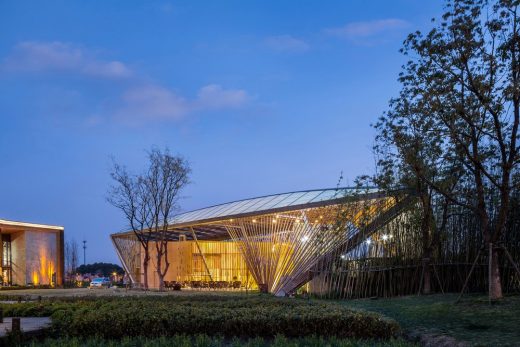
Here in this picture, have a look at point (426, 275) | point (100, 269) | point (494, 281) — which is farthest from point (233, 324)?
point (100, 269)

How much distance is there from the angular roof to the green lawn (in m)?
9.00

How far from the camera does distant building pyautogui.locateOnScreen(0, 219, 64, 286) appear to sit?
4581 cm

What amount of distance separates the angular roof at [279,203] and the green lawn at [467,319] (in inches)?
354

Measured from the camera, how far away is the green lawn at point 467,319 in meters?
9.85

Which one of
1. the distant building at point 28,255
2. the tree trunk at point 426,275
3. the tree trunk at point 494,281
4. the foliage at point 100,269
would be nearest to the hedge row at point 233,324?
the tree trunk at point 494,281

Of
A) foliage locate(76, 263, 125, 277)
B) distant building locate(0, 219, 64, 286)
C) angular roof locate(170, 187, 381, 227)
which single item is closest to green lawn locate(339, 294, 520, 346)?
angular roof locate(170, 187, 381, 227)

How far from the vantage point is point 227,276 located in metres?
45.3

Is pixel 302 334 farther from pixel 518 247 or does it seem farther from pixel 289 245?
pixel 289 245

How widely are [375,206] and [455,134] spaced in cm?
890

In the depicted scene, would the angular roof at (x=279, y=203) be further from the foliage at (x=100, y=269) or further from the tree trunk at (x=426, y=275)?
the foliage at (x=100, y=269)

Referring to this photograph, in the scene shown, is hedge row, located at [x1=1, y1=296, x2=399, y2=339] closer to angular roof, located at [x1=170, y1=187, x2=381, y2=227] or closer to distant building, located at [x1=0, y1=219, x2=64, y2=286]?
angular roof, located at [x1=170, y1=187, x2=381, y2=227]

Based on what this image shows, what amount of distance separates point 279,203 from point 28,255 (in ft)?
85.4

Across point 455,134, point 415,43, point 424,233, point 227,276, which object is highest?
point 415,43

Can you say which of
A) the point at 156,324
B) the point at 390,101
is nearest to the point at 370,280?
the point at 390,101
